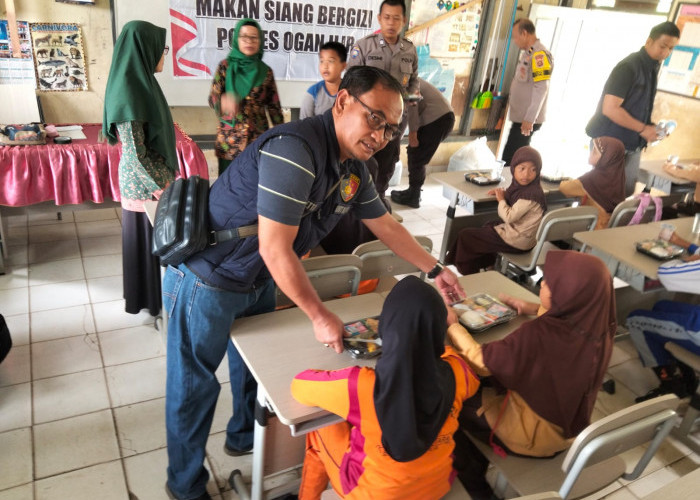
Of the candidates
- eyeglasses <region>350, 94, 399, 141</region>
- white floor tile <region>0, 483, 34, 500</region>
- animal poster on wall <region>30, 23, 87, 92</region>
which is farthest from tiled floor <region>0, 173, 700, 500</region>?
eyeglasses <region>350, 94, 399, 141</region>

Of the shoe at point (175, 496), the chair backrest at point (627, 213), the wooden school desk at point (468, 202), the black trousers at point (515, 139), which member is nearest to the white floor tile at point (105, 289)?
the shoe at point (175, 496)

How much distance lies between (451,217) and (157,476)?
7.87 ft

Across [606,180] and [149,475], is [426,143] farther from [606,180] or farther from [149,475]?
[149,475]

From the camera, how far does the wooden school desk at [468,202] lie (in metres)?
3.66

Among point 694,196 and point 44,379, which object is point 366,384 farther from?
point 694,196

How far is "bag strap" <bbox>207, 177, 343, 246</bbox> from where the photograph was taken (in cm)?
158

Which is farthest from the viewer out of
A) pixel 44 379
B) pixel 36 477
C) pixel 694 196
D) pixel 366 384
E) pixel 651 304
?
pixel 694 196

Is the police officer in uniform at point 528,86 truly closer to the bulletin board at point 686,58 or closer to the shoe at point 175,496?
the bulletin board at point 686,58

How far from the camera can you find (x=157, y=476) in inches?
85.0

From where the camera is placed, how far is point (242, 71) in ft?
11.4

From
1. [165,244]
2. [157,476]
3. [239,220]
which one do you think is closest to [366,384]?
[239,220]

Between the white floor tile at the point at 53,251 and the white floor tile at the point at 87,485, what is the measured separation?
2085 millimetres

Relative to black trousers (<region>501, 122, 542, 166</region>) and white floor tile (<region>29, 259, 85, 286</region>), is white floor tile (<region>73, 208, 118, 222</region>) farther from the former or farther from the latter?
black trousers (<region>501, 122, 542, 166</region>)

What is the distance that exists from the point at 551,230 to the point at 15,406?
291 cm
